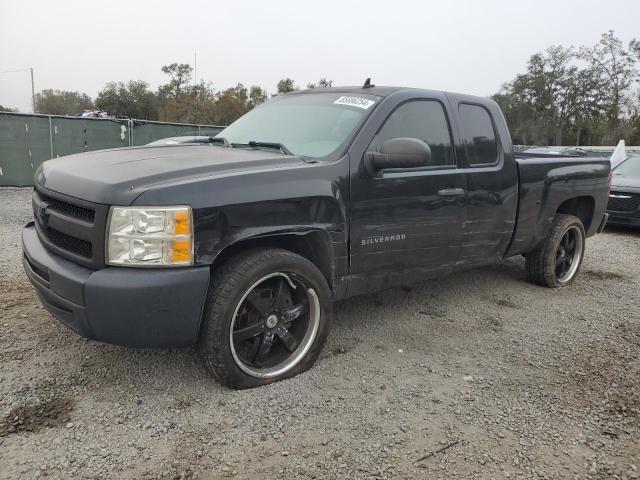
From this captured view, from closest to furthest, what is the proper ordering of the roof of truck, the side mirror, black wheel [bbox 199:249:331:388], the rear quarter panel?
black wheel [bbox 199:249:331:388]
the side mirror
the roof of truck
the rear quarter panel

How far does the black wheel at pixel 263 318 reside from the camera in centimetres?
269

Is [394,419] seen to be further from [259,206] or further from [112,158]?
[112,158]

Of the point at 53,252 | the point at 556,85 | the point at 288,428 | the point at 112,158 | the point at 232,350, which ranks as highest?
the point at 556,85

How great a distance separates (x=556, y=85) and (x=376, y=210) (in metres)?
65.2

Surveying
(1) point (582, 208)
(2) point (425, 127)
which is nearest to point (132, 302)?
(2) point (425, 127)

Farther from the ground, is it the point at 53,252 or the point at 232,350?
the point at 53,252

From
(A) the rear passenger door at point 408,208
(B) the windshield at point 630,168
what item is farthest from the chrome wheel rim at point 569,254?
(B) the windshield at point 630,168

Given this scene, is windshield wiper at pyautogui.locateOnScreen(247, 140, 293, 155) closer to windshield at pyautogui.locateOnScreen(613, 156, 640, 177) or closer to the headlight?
the headlight

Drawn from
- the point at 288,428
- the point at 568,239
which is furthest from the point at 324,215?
the point at 568,239

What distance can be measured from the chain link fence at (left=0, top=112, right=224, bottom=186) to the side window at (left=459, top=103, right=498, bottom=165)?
851 centimetres

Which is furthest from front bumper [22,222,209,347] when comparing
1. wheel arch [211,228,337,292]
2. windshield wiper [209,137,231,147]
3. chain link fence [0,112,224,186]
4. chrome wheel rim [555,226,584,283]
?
chain link fence [0,112,224,186]

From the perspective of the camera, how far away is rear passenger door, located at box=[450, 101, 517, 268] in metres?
4.02

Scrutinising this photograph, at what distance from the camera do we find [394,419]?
272 cm

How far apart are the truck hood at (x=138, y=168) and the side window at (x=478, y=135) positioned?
1.66m
